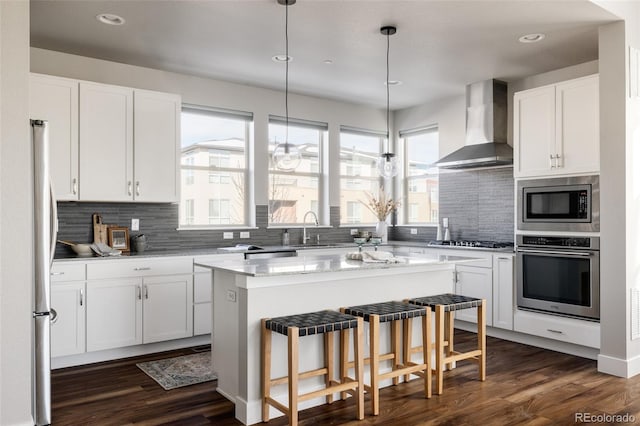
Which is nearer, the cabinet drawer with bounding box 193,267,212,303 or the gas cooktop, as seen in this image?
the cabinet drawer with bounding box 193,267,212,303

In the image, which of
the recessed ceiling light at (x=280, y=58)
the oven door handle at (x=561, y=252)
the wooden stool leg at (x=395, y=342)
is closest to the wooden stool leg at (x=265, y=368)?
the wooden stool leg at (x=395, y=342)

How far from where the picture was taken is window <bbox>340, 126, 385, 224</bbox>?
666 centimetres

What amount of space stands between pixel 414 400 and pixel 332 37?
2904mm

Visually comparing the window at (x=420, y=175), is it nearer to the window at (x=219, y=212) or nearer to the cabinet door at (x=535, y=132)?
the cabinet door at (x=535, y=132)

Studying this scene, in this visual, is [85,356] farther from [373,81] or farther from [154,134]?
[373,81]

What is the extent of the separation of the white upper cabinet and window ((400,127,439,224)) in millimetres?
1843

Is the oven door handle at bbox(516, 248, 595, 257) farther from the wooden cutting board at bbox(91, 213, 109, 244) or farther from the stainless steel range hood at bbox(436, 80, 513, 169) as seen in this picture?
the wooden cutting board at bbox(91, 213, 109, 244)

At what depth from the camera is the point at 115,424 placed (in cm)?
296

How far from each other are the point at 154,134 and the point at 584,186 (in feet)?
12.7

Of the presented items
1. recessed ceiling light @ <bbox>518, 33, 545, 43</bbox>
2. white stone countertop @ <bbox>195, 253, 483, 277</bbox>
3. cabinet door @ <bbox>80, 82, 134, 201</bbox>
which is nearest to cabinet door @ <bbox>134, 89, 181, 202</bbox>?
cabinet door @ <bbox>80, 82, 134, 201</bbox>

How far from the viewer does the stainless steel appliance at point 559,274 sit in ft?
13.7

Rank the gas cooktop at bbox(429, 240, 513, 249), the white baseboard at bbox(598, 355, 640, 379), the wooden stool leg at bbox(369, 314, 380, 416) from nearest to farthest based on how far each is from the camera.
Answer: the wooden stool leg at bbox(369, 314, 380, 416) < the white baseboard at bbox(598, 355, 640, 379) < the gas cooktop at bbox(429, 240, 513, 249)

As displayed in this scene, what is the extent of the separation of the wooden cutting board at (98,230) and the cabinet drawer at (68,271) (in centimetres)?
60

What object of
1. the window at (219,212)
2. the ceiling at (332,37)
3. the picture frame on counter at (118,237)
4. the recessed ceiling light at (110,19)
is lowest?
the picture frame on counter at (118,237)
